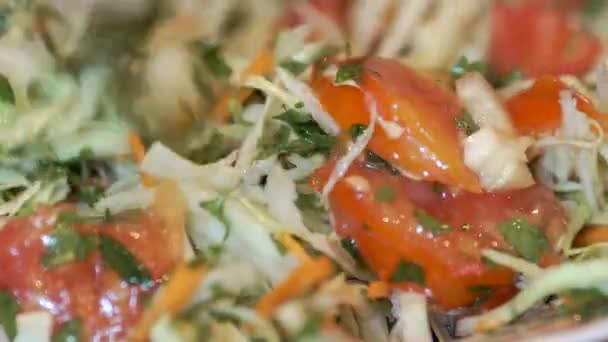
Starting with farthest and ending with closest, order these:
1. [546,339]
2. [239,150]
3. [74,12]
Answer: [74,12] < [239,150] < [546,339]

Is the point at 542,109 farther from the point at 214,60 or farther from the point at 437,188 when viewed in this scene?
the point at 214,60

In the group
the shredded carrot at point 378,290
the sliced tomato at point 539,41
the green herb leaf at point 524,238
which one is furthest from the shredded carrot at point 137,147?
the sliced tomato at point 539,41

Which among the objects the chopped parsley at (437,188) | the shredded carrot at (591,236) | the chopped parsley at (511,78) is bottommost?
the shredded carrot at (591,236)

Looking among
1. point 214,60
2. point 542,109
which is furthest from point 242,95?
point 542,109

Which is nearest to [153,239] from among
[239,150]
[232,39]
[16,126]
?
[239,150]

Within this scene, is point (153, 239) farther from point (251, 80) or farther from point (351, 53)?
point (351, 53)

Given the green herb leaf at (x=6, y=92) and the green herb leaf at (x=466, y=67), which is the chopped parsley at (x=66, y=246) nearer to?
the green herb leaf at (x=6, y=92)

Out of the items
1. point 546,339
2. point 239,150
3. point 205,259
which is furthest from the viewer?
point 239,150
